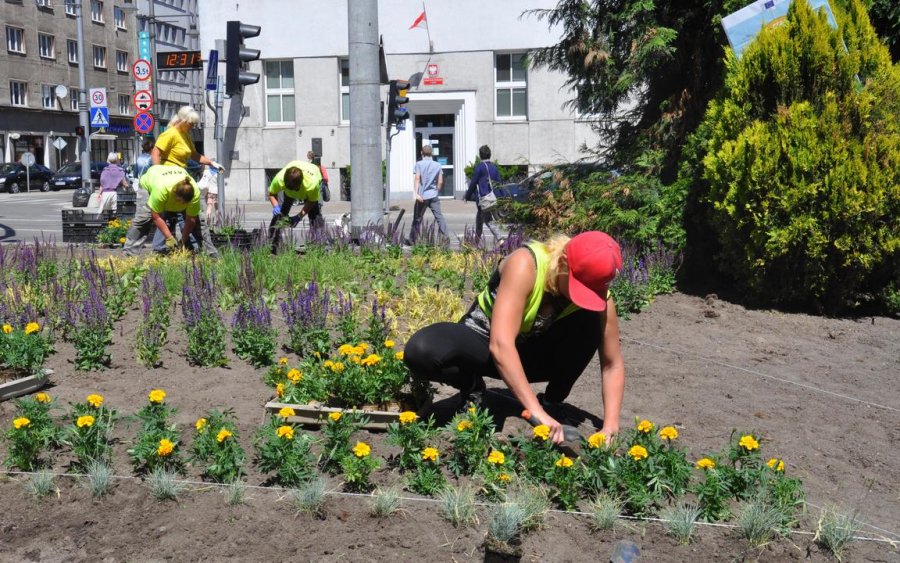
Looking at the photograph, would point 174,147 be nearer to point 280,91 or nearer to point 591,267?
point 591,267

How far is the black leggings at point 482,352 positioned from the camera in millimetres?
4227

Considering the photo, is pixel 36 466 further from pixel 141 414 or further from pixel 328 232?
pixel 328 232

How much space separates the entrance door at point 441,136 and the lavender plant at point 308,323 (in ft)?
83.2

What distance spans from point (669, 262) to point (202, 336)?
14.6 feet

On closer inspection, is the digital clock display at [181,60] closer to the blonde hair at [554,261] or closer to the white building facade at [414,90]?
the white building facade at [414,90]

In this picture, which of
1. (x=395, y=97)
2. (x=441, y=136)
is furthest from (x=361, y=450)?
(x=441, y=136)

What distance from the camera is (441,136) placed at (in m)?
31.1

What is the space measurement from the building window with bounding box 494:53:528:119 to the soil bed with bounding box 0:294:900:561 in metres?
23.7

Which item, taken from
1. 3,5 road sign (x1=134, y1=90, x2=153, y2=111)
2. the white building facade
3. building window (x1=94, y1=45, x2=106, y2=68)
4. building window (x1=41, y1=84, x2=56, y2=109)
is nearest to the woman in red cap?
the white building facade

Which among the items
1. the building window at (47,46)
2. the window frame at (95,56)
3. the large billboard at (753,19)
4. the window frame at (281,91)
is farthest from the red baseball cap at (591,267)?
the window frame at (95,56)

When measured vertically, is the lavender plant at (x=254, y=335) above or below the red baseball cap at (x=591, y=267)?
below

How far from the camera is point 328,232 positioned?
9.20 meters

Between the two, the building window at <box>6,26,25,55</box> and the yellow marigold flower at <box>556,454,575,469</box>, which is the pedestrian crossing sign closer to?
the yellow marigold flower at <box>556,454,575,469</box>

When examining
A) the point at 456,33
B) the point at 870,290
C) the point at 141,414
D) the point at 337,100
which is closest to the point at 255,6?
the point at 337,100
